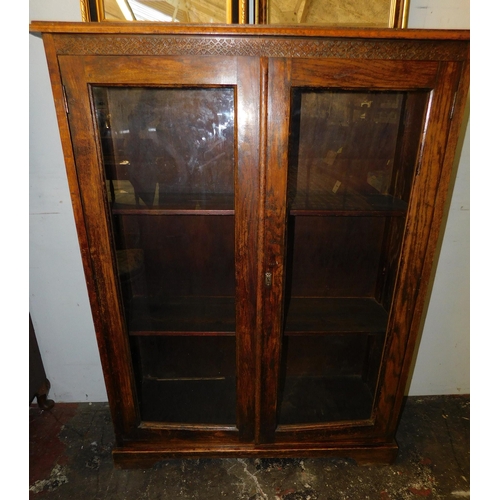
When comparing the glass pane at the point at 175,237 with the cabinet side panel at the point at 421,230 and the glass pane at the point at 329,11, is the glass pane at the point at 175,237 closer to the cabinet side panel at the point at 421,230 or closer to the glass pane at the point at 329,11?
the glass pane at the point at 329,11

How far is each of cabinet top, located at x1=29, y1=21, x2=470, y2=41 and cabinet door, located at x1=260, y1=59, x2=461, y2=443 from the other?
2.3 inches

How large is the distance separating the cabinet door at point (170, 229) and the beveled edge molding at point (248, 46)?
2 cm

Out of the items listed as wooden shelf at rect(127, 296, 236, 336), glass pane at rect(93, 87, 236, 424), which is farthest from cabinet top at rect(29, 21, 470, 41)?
wooden shelf at rect(127, 296, 236, 336)

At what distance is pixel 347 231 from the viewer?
1.22 m

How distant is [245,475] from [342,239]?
979 mm

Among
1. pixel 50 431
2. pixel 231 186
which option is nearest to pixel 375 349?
pixel 231 186

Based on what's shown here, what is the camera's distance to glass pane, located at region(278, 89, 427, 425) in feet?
3.15

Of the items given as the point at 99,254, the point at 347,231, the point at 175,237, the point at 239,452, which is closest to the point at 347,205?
the point at 347,231

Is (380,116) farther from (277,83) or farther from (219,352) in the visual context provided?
(219,352)

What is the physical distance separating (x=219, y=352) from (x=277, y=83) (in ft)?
3.42

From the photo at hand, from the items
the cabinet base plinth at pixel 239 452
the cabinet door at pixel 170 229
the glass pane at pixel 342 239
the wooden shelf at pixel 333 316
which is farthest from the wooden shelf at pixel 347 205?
the cabinet base plinth at pixel 239 452

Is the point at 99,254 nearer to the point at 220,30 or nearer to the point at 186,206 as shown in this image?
the point at 186,206

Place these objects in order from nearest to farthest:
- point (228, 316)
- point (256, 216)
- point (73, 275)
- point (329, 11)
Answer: point (256, 216) < point (329, 11) < point (228, 316) < point (73, 275)

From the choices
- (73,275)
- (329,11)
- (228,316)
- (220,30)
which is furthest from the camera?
(73,275)
